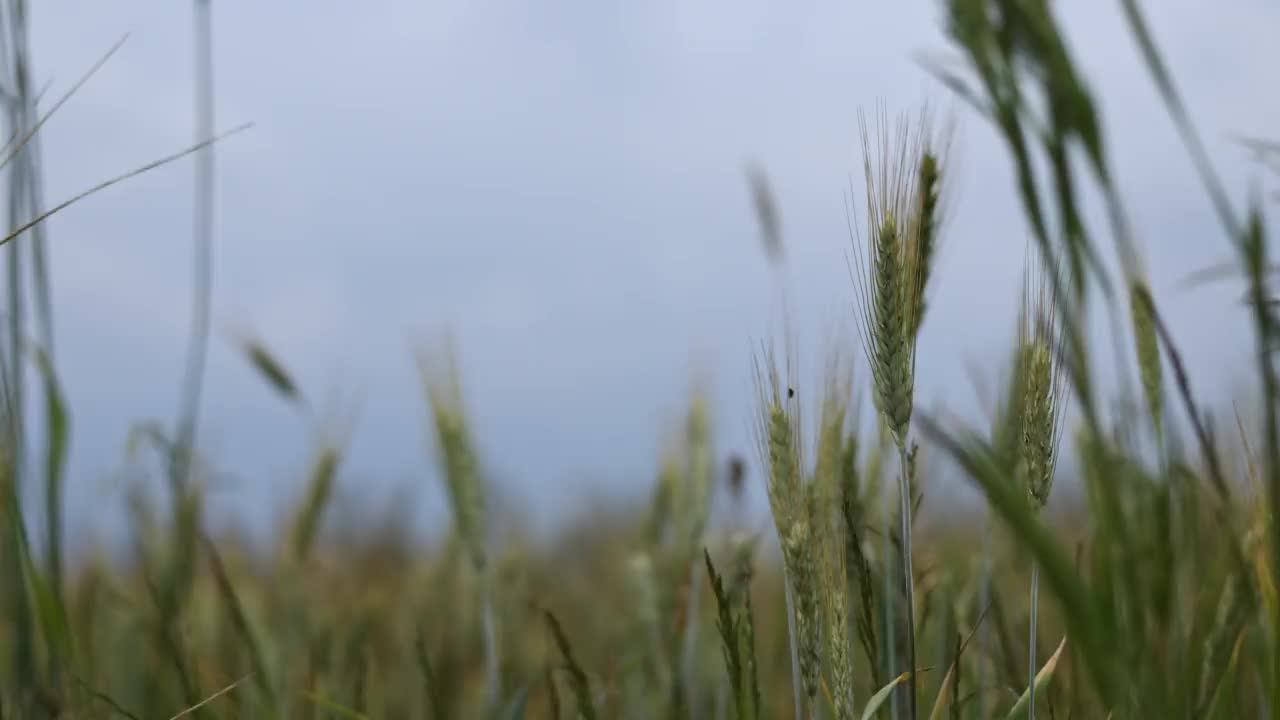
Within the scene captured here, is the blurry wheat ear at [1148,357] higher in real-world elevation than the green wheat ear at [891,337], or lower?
lower

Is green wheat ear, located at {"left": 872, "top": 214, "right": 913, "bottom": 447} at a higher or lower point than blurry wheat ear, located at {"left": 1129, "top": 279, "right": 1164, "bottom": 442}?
higher

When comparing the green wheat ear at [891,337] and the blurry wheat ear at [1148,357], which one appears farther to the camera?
the blurry wheat ear at [1148,357]

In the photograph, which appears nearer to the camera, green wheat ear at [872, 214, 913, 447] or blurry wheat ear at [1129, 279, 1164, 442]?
green wheat ear at [872, 214, 913, 447]

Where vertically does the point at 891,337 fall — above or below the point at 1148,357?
above

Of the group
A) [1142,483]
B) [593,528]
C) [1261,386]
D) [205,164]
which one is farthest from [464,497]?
[593,528]

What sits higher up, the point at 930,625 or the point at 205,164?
the point at 205,164

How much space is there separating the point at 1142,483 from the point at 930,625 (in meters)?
0.91

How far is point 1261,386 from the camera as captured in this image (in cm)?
63

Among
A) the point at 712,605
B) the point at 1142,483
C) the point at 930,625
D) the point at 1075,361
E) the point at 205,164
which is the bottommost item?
the point at 930,625

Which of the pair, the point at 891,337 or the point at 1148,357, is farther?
the point at 1148,357

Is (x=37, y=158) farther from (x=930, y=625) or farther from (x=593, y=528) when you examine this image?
(x=593, y=528)

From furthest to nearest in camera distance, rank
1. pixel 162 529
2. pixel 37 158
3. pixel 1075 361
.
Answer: pixel 162 529
pixel 37 158
pixel 1075 361

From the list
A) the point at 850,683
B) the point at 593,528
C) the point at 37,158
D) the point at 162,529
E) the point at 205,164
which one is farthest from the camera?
the point at 593,528

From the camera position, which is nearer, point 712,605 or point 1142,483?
point 1142,483
